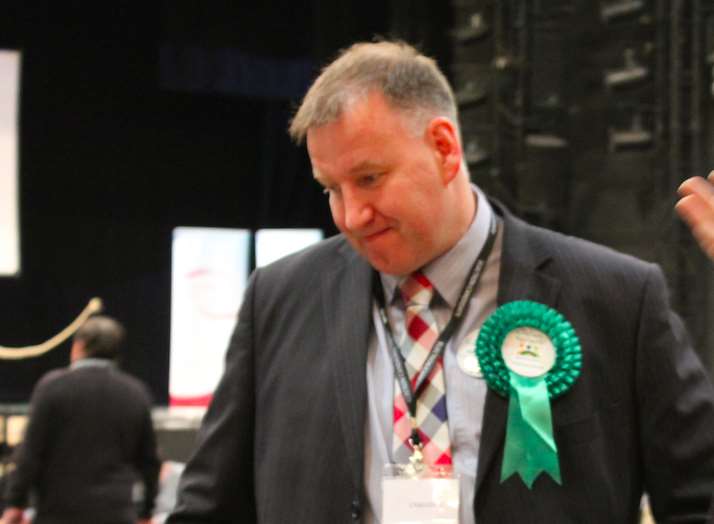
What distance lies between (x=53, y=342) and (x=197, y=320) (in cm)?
155

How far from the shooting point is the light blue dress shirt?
173cm

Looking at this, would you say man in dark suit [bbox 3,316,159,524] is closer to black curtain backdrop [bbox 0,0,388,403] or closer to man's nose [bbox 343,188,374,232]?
man's nose [bbox 343,188,374,232]

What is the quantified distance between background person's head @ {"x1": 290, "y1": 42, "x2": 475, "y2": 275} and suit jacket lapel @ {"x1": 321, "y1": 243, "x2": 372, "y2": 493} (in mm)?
98

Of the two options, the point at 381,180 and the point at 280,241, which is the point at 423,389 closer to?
the point at 381,180

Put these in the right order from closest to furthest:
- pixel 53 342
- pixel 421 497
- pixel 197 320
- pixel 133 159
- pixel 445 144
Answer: pixel 421 497, pixel 445 144, pixel 197 320, pixel 53 342, pixel 133 159

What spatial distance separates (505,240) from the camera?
6.07 ft

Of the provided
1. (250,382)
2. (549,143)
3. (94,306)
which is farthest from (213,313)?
(250,382)

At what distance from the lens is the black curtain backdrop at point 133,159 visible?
9430 millimetres

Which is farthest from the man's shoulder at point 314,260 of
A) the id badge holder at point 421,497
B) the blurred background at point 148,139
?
the blurred background at point 148,139

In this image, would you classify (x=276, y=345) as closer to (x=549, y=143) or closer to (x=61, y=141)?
(x=549, y=143)

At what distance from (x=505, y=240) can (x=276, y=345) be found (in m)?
0.37

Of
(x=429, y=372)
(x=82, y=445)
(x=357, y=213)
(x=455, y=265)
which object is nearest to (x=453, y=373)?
(x=429, y=372)

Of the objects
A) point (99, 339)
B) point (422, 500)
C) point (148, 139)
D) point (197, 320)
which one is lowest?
point (197, 320)

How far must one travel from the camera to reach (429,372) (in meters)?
1.77
